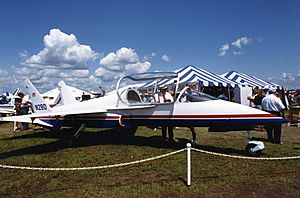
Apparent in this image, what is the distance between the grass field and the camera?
471cm

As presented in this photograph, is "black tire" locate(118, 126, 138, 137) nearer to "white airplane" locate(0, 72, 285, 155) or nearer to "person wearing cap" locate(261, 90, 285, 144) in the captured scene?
"white airplane" locate(0, 72, 285, 155)

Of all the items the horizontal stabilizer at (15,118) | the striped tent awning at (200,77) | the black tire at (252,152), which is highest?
the striped tent awning at (200,77)

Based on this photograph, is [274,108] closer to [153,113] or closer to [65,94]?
[153,113]

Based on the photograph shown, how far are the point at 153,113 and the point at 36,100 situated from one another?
6226 millimetres

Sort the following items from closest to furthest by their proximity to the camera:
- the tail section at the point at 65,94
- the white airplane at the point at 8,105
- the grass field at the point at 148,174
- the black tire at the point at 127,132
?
the grass field at the point at 148,174
the black tire at the point at 127,132
the tail section at the point at 65,94
the white airplane at the point at 8,105

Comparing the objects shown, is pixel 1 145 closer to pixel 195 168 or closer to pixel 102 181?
pixel 102 181

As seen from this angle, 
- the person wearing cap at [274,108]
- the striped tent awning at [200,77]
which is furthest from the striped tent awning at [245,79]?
the person wearing cap at [274,108]

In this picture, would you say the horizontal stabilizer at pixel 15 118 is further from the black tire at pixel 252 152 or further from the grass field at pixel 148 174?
the black tire at pixel 252 152

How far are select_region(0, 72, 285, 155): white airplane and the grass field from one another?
87 centimetres

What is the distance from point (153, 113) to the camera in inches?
315

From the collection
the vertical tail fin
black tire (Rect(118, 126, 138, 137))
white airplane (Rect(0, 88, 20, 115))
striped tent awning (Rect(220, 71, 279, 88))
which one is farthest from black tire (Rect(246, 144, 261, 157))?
striped tent awning (Rect(220, 71, 279, 88))

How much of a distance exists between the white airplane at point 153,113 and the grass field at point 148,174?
2.87ft

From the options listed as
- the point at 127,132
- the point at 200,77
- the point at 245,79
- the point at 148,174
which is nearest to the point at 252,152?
the point at 148,174

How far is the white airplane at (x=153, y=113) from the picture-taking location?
676 centimetres
